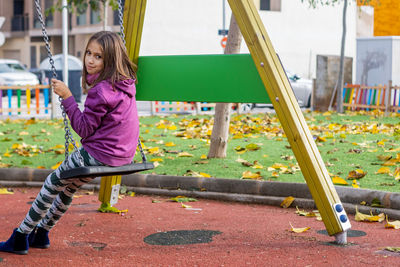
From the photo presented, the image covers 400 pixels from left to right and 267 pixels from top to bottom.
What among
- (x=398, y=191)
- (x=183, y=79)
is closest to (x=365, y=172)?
(x=398, y=191)

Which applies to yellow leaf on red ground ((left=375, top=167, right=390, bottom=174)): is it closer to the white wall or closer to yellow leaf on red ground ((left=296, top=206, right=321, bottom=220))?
yellow leaf on red ground ((left=296, top=206, right=321, bottom=220))

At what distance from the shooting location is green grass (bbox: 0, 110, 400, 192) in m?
7.20

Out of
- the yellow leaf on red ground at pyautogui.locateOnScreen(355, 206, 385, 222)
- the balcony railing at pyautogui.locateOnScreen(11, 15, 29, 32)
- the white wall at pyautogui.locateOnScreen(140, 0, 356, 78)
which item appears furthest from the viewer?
the balcony railing at pyautogui.locateOnScreen(11, 15, 29, 32)

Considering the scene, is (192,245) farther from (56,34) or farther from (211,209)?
(56,34)

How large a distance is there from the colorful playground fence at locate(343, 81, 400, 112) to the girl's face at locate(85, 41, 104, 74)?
47.9ft

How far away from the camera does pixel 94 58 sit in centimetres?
421

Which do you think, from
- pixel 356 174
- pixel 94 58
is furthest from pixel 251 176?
pixel 94 58

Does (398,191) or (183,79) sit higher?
(183,79)

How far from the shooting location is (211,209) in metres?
6.00

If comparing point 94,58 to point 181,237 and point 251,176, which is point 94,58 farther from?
point 251,176

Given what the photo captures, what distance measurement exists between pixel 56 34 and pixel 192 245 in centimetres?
4983

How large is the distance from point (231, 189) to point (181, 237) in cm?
171

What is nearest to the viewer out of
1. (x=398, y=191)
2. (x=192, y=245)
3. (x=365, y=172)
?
(x=192, y=245)

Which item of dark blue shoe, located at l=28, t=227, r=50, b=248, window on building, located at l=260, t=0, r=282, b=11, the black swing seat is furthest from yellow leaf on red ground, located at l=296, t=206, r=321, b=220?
window on building, located at l=260, t=0, r=282, b=11
